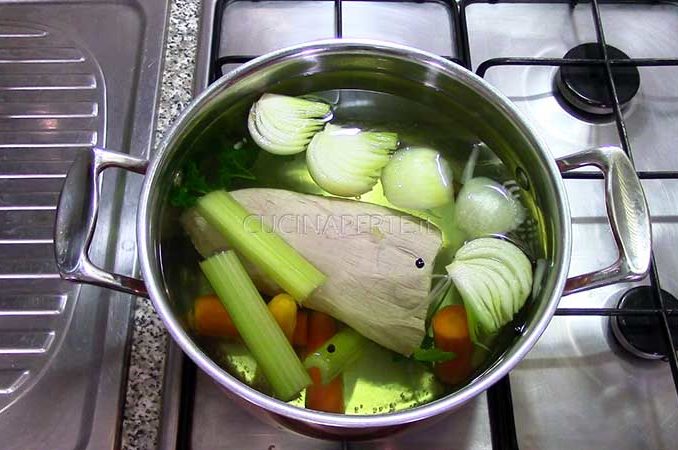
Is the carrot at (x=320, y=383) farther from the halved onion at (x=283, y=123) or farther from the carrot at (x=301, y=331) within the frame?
the halved onion at (x=283, y=123)

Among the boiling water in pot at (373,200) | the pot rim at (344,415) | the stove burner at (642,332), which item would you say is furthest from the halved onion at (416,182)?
the stove burner at (642,332)

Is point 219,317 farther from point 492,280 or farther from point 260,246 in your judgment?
point 492,280

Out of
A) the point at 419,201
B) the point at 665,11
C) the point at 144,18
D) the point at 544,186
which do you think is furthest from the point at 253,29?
the point at 665,11

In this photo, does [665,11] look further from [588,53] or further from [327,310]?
[327,310]

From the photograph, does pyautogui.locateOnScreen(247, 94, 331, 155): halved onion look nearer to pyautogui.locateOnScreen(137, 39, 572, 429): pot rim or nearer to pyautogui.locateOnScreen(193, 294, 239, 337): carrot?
pyautogui.locateOnScreen(137, 39, 572, 429): pot rim

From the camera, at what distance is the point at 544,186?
0.63 metres

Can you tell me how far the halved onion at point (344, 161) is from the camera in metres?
0.71

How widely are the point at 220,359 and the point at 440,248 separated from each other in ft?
0.86

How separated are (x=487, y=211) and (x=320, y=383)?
26cm

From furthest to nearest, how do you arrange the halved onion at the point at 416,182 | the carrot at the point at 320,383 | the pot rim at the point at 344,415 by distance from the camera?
1. the halved onion at the point at 416,182
2. the carrot at the point at 320,383
3. the pot rim at the point at 344,415

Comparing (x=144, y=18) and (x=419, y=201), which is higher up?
(x=144, y=18)

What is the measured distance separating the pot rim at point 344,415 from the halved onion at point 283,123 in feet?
0.21

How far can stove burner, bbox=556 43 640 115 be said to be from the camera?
0.76 metres

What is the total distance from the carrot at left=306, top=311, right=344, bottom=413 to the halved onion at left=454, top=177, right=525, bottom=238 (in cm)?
19
